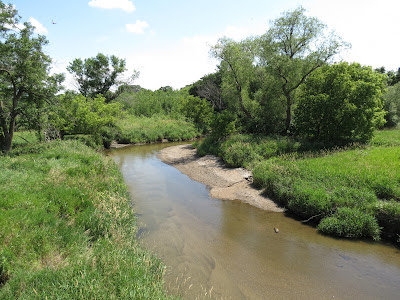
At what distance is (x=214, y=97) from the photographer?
4762cm

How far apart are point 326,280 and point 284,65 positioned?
1867 centimetres

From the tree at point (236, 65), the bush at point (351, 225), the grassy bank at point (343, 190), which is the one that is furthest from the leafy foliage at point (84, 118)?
the bush at point (351, 225)

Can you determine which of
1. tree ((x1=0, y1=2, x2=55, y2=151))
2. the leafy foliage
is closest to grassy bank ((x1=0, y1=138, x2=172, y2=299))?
tree ((x1=0, y1=2, x2=55, y2=151))

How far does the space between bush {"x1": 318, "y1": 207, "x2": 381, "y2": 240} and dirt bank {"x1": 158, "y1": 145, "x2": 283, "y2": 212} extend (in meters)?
2.68

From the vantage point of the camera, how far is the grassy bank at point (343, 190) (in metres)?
9.62

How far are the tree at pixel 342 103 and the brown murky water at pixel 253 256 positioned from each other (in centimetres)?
1183

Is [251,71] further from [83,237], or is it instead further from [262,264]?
[83,237]

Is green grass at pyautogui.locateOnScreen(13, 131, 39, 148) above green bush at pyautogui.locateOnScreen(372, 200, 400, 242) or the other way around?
above

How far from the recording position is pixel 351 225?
964 cm

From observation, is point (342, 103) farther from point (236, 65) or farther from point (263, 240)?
point (263, 240)

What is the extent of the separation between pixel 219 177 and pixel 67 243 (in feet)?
40.9

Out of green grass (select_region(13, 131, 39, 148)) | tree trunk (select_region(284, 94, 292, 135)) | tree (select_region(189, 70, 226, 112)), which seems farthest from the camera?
tree (select_region(189, 70, 226, 112))

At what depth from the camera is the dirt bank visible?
45.8 feet

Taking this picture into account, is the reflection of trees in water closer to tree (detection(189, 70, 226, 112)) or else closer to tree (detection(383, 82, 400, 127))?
tree (detection(383, 82, 400, 127))
